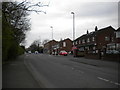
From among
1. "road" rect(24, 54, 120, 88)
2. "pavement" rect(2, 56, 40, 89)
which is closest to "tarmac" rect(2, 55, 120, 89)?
"pavement" rect(2, 56, 40, 89)

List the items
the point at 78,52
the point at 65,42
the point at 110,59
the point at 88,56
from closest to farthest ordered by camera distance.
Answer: the point at 110,59 → the point at 88,56 → the point at 78,52 → the point at 65,42

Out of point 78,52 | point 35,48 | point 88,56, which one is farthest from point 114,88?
point 35,48

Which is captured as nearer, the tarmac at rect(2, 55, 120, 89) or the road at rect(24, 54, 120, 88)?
the tarmac at rect(2, 55, 120, 89)

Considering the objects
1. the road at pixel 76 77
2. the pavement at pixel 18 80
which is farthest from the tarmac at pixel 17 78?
the road at pixel 76 77

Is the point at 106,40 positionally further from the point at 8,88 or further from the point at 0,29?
the point at 8,88

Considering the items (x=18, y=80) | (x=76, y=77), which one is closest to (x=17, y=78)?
(x=18, y=80)

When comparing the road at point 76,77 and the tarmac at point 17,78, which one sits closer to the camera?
the tarmac at point 17,78

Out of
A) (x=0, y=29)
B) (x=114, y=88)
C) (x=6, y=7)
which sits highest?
(x=6, y=7)

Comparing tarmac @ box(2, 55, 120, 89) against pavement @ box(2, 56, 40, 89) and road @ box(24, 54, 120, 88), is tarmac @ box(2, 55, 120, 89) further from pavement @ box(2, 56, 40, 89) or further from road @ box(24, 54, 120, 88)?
road @ box(24, 54, 120, 88)

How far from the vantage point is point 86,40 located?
244 feet

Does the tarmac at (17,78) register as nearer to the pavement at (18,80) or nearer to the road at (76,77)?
the pavement at (18,80)

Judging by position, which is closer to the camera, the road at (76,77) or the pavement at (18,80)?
the pavement at (18,80)

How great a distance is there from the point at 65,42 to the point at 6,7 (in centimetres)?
8683

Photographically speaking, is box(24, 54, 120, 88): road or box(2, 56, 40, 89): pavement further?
box(24, 54, 120, 88): road
